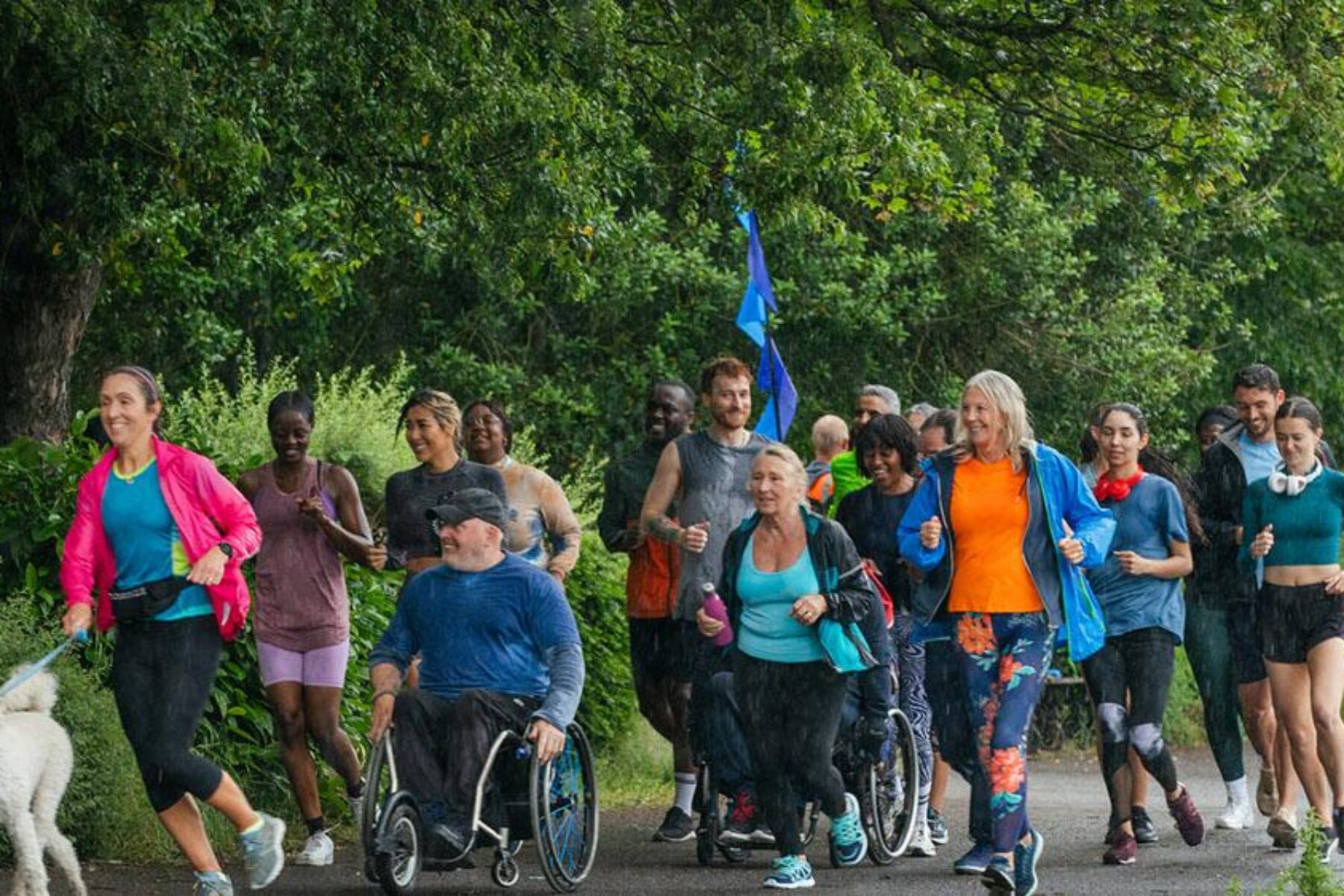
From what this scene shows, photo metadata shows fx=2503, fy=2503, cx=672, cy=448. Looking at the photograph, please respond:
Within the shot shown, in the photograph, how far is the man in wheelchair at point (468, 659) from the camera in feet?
30.7

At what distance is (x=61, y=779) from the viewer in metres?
8.90

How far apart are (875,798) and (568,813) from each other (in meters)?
1.80

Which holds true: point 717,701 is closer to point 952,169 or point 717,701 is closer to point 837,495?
point 837,495

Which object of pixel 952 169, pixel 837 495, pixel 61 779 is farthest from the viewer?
pixel 952 169

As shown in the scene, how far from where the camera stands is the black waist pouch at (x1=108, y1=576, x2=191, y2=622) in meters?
8.75

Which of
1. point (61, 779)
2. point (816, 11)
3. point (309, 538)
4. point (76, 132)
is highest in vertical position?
point (816, 11)

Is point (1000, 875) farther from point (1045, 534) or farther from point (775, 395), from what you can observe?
point (775, 395)

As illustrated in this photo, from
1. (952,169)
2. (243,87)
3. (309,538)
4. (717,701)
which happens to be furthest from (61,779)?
(952,169)

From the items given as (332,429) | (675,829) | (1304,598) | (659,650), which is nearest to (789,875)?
(675,829)

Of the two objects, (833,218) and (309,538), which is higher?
(833,218)

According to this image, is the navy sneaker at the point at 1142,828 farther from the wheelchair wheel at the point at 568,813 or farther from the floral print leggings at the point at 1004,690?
the wheelchair wheel at the point at 568,813

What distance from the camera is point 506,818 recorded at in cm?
960

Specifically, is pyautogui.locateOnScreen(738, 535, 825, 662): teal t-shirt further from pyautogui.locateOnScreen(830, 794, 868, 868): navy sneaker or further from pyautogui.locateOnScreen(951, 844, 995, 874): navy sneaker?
pyautogui.locateOnScreen(951, 844, 995, 874): navy sneaker

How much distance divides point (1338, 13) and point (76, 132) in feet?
23.3
